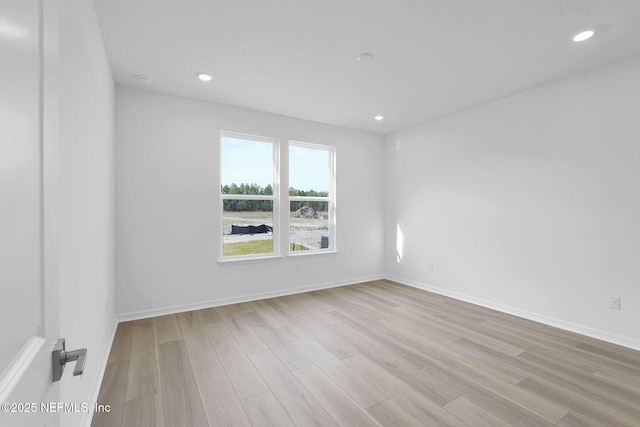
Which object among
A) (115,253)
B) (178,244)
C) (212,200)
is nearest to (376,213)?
(212,200)

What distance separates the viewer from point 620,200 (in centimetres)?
275

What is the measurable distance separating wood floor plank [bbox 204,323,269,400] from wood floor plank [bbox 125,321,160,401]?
0.49 m

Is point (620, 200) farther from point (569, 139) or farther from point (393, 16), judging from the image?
point (393, 16)

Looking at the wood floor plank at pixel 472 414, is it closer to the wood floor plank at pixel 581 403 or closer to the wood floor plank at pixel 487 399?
the wood floor plank at pixel 487 399

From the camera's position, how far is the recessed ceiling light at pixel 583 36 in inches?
90.6

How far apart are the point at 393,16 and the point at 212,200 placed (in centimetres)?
289

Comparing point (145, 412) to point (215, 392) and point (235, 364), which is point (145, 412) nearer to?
point (215, 392)

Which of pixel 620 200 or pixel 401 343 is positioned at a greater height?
pixel 620 200

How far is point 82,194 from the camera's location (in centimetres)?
166

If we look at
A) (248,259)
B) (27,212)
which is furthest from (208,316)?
(27,212)

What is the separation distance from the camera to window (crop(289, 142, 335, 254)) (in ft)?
14.8

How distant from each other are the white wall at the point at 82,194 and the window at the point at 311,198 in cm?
251

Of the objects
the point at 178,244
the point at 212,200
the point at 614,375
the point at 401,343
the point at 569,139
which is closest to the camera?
the point at 614,375

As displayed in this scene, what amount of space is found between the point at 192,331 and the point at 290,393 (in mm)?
1501
